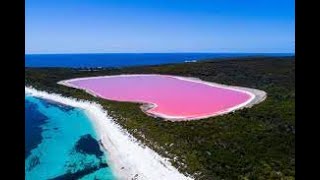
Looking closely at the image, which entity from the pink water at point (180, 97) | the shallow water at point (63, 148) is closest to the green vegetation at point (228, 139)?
the pink water at point (180, 97)

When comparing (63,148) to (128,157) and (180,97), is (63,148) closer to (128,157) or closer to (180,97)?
(128,157)

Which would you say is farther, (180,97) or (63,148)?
(180,97)

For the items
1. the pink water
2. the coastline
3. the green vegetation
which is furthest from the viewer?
the pink water

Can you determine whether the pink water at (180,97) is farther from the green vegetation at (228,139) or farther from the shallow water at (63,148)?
the shallow water at (63,148)

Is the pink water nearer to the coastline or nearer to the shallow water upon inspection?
the coastline

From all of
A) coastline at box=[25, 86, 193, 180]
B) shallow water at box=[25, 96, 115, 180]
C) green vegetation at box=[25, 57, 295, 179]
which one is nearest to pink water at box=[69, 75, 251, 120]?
green vegetation at box=[25, 57, 295, 179]

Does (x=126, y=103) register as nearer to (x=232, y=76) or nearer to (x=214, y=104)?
(x=214, y=104)

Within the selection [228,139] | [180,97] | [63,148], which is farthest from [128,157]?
[180,97]
